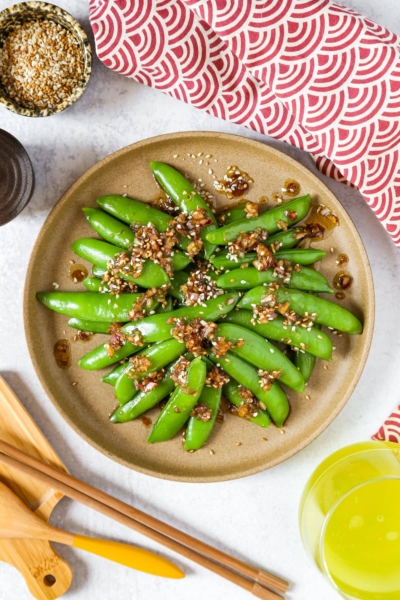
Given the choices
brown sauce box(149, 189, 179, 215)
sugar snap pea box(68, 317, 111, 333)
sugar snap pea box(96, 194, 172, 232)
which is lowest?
sugar snap pea box(68, 317, 111, 333)

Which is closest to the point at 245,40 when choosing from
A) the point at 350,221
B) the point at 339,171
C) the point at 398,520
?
the point at 339,171

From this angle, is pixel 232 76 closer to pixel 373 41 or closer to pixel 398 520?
pixel 373 41

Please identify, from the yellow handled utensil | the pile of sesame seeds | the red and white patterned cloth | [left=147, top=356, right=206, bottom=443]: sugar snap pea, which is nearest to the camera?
the red and white patterned cloth

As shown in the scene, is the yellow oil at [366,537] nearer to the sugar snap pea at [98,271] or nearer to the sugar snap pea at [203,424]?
the sugar snap pea at [203,424]

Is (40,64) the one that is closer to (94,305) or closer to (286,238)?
(94,305)

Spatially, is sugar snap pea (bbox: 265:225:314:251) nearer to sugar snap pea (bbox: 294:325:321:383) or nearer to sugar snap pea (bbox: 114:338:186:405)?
sugar snap pea (bbox: 294:325:321:383)

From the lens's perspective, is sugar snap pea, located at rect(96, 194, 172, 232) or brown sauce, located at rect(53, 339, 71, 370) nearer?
sugar snap pea, located at rect(96, 194, 172, 232)

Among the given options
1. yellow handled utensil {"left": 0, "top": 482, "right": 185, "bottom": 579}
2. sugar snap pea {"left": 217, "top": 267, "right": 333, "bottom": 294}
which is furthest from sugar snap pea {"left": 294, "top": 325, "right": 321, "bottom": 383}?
yellow handled utensil {"left": 0, "top": 482, "right": 185, "bottom": 579}
